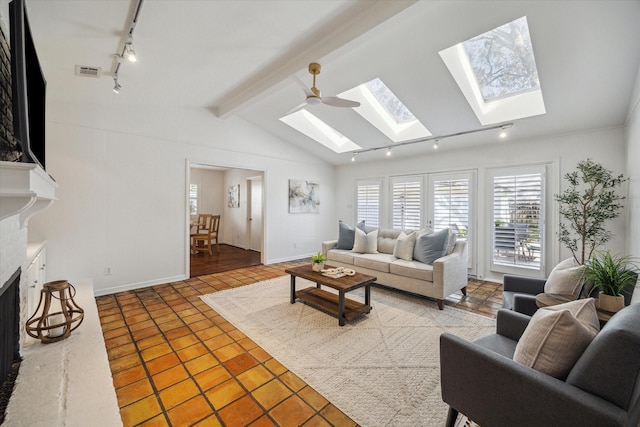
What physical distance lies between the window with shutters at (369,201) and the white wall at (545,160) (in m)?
0.61

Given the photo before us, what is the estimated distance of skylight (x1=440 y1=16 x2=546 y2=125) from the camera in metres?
2.87

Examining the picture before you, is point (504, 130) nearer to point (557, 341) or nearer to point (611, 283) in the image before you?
point (611, 283)

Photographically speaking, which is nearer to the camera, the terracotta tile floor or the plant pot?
the terracotta tile floor

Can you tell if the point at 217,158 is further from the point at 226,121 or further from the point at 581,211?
the point at 581,211

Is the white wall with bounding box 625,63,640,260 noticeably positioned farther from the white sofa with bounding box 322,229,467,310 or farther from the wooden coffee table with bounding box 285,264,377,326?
the wooden coffee table with bounding box 285,264,377,326

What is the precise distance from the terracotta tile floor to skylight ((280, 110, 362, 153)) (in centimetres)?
369

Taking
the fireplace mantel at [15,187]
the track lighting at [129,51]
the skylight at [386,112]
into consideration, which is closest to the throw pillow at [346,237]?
the skylight at [386,112]

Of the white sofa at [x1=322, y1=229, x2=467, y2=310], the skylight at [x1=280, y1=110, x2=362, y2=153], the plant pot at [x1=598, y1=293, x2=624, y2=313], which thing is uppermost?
the skylight at [x1=280, y1=110, x2=362, y2=153]

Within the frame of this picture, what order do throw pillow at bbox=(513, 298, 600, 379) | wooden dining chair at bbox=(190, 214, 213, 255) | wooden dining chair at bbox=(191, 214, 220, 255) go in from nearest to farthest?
throw pillow at bbox=(513, 298, 600, 379), wooden dining chair at bbox=(191, 214, 220, 255), wooden dining chair at bbox=(190, 214, 213, 255)

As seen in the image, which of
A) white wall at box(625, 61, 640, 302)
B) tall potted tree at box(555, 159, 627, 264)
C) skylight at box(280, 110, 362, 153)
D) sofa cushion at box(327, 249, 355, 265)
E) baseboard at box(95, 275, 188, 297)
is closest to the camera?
white wall at box(625, 61, 640, 302)

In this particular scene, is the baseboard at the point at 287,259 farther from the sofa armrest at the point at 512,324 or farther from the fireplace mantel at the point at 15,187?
the fireplace mantel at the point at 15,187

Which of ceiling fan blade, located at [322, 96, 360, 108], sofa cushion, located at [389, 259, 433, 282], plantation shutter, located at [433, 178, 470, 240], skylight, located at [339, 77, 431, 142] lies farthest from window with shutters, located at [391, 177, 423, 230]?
ceiling fan blade, located at [322, 96, 360, 108]

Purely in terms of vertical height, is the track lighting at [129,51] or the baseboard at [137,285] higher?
the track lighting at [129,51]

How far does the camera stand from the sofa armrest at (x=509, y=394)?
3.28 feet
